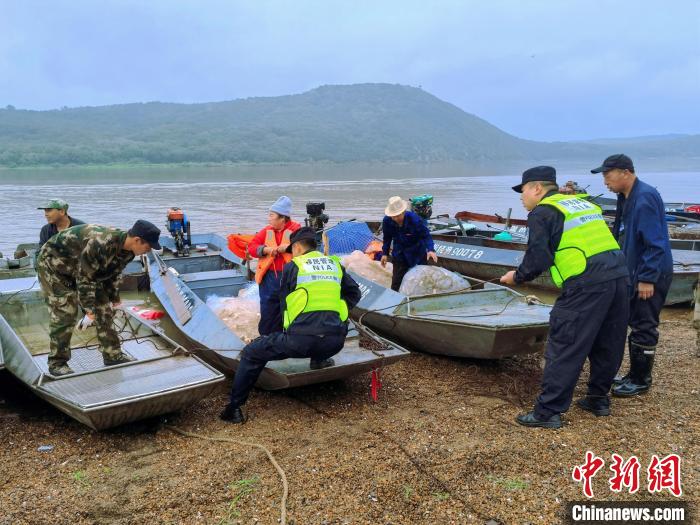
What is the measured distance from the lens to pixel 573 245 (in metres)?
3.89

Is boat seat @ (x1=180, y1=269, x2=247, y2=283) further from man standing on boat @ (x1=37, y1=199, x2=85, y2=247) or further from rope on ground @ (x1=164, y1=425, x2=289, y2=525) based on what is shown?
rope on ground @ (x1=164, y1=425, x2=289, y2=525)

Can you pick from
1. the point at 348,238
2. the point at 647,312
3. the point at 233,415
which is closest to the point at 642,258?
the point at 647,312

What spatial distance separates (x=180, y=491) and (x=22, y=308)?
4230mm

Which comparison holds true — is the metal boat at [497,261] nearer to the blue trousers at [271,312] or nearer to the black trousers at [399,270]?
the black trousers at [399,270]

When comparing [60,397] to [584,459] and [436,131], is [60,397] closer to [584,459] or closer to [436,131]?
[584,459]

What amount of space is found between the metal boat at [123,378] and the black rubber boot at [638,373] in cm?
335

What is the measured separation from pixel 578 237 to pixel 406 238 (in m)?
2.91

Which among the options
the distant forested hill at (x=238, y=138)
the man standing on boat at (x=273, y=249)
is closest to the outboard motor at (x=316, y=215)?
the man standing on boat at (x=273, y=249)

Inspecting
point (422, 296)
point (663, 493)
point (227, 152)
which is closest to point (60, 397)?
point (422, 296)

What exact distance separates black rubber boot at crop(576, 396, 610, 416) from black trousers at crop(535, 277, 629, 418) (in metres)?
0.27

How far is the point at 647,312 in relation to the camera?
4598mm

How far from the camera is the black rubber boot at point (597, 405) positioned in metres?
4.38

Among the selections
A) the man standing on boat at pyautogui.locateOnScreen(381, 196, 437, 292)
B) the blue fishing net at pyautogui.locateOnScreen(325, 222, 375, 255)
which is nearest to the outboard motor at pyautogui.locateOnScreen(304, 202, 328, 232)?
the blue fishing net at pyautogui.locateOnScreen(325, 222, 375, 255)

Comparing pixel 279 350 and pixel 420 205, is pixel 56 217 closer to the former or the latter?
pixel 279 350
